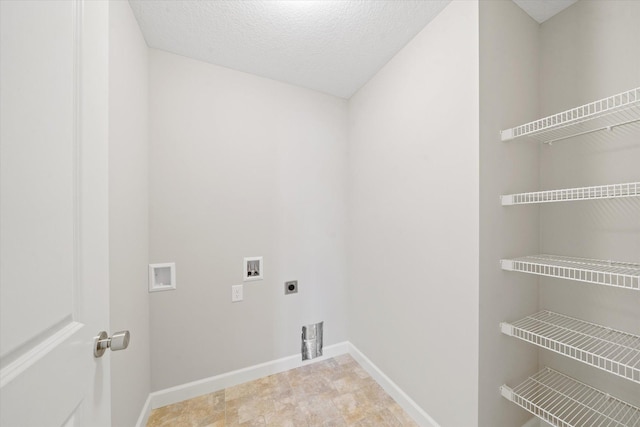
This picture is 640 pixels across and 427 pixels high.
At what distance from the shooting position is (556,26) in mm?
1259

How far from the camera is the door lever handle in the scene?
23.8 inches

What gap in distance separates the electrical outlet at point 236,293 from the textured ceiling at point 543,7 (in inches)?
89.3

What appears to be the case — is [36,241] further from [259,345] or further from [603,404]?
[603,404]

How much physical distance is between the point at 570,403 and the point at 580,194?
97 centimetres

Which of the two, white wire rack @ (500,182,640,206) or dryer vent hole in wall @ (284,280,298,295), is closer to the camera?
white wire rack @ (500,182,640,206)

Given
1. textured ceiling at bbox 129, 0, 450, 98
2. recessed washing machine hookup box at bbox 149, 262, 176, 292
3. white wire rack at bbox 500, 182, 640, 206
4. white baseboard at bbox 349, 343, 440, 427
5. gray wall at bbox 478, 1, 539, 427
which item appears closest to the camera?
white wire rack at bbox 500, 182, 640, 206

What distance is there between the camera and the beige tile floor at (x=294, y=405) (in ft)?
4.64

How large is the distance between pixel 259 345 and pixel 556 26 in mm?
2616

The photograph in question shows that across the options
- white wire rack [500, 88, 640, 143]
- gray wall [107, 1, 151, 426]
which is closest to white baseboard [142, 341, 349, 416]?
gray wall [107, 1, 151, 426]

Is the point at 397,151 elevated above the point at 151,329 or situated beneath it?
elevated above

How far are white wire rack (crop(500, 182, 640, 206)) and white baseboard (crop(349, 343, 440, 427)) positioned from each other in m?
1.24

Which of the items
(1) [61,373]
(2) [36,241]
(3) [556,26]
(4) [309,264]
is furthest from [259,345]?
(3) [556,26]

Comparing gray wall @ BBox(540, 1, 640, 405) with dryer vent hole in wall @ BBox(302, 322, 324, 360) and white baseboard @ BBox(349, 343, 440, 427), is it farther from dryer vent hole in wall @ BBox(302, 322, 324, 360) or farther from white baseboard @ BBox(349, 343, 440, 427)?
dryer vent hole in wall @ BBox(302, 322, 324, 360)

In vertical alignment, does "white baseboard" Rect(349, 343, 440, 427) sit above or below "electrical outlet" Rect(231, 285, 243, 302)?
below
